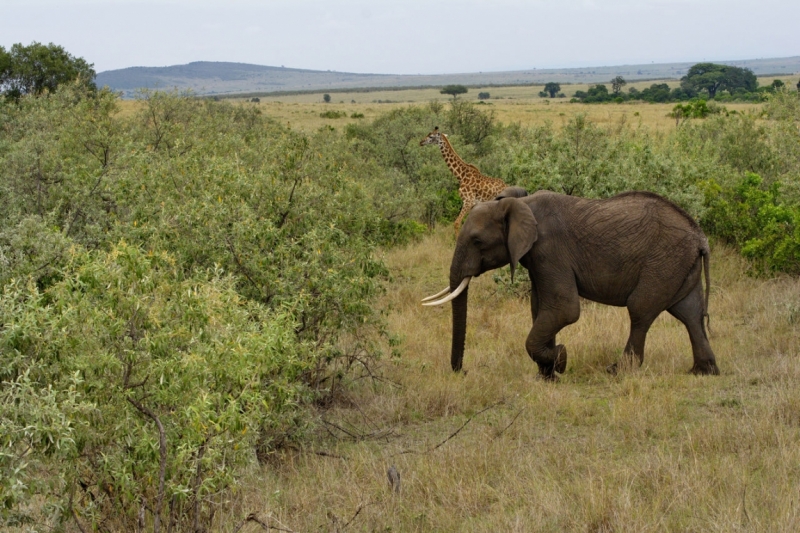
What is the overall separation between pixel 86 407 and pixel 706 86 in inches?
3644

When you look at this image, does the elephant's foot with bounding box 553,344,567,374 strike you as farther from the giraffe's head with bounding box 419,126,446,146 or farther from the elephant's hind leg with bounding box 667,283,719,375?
the giraffe's head with bounding box 419,126,446,146

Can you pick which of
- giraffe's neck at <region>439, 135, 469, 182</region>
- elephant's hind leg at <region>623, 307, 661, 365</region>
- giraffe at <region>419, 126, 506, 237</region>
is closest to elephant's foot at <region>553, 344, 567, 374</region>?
elephant's hind leg at <region>623, 307, 661, 365</region>

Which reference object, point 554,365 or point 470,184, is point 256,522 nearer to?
point 554,365

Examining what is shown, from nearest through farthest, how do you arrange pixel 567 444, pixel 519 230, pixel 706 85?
pixel 567 444, pixel 519 230, pixel 706 85

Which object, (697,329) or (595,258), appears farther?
(595,258)

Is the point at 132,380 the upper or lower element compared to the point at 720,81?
upper

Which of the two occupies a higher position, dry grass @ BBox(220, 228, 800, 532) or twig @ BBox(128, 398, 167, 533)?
twig @ BBox(128, 398, 167, 533)

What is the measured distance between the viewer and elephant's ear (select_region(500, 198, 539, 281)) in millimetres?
7684

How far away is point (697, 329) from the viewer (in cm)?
785

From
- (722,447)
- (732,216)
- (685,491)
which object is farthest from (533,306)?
(732,216)

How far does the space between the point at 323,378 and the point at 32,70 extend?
2680 cm

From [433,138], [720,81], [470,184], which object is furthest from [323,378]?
[720,81]

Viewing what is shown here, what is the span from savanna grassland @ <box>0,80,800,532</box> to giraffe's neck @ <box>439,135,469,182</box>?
3.31 m

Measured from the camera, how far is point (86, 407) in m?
3.79
